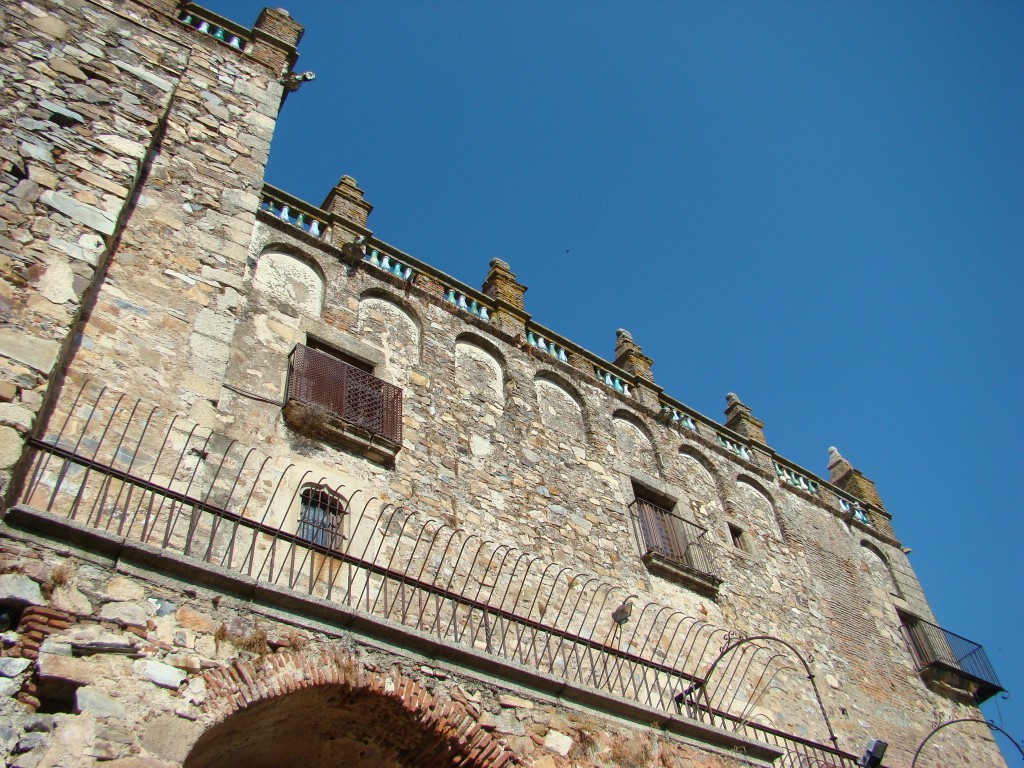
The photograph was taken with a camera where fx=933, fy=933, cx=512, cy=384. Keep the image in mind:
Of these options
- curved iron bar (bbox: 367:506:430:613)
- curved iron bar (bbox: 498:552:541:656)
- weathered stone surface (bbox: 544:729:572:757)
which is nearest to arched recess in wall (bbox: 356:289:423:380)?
curved iron bar (bbox: 367:506:430:613)

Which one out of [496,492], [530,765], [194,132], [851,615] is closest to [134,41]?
[194,132]

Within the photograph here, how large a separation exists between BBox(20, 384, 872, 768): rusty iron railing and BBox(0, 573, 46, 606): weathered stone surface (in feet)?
2.68

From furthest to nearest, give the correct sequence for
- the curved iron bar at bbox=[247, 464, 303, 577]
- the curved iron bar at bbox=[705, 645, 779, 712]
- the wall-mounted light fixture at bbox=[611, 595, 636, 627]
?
the curved iron bar at bbox=[705, 645, 779, 712] → the wall-mounted light fixture at bbox=[611, 595, 636, 627] → the curved iron bar at bbox=[247, 464, 303, 577]

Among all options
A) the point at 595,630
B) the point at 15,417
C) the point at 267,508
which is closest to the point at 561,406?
the point at 595,630

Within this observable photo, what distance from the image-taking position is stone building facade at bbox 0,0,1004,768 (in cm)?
675

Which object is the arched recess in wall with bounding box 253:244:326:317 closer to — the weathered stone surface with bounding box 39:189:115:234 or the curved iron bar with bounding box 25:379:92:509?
the weathered stone surface with bounding box 39:189:115:234

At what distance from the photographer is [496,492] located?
1186 cm

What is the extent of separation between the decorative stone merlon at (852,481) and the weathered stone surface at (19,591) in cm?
1755

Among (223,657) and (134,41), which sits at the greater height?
(134,41)

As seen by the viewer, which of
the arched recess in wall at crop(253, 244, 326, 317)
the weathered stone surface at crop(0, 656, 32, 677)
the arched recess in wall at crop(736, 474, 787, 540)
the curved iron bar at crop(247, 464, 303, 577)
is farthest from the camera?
the arched recess in wall at crop(736, 474, 787, 540)

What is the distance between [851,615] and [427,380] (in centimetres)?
890

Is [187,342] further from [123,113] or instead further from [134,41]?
[134,41]

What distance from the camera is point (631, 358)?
17531mm

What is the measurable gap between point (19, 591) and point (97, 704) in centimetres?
93
